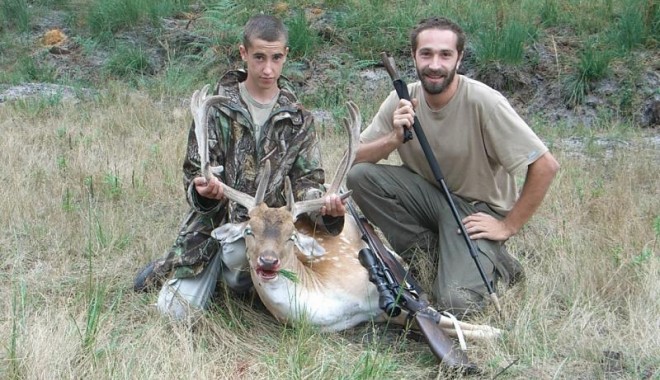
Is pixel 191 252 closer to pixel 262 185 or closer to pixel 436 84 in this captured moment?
pixel 262 185

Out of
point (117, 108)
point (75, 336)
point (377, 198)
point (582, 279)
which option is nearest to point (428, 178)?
point (377, 198)

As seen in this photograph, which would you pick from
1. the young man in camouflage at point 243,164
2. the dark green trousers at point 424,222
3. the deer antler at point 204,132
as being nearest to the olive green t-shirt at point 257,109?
the young man in camouflage at point 243,164

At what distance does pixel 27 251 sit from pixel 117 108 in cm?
377

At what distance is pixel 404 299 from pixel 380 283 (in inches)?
5.9

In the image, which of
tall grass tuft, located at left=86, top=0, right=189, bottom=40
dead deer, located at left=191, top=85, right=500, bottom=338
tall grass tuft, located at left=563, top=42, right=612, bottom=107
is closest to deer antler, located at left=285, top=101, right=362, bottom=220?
dead deer, located at left=191, top=85, right=500, bottom=338

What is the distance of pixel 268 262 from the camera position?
3926 mm

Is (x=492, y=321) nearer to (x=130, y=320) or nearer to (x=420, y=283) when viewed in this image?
(x=420, y=283)

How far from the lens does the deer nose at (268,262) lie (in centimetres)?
393

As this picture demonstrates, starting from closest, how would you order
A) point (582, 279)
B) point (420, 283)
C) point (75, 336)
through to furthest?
point (75, 336)
point (582, 279)
point (420, 283)

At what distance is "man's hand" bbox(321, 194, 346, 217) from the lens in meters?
4.40

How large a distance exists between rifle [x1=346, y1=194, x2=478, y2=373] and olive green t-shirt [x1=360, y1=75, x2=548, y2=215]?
648mm

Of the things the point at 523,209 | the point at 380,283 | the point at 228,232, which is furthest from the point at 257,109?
the point at 523,209

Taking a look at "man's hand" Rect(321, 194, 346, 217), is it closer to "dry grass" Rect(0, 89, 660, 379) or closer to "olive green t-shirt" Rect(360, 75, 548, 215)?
"dry grass" Rect(0, 89, 660, 379)

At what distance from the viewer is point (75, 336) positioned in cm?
372
